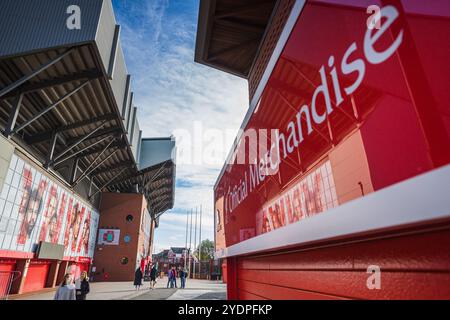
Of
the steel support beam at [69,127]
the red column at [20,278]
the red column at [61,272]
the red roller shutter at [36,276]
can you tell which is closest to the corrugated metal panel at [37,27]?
the steel support beam at [69,127]

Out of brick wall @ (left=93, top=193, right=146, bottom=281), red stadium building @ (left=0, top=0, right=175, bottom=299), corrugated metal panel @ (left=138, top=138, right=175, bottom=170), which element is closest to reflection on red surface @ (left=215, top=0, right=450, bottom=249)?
red stadium building @ (left=0, top=0, right=175, bottom=299)

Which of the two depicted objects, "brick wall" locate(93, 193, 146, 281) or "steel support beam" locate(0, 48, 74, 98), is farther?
"brick wall" locate(93, 193, 146, 281)

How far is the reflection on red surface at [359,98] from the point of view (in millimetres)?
752

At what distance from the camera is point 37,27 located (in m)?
9.64

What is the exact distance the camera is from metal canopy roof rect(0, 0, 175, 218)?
380 inches

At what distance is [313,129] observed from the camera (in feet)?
4.59

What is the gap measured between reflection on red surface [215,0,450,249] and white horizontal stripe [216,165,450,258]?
4cm

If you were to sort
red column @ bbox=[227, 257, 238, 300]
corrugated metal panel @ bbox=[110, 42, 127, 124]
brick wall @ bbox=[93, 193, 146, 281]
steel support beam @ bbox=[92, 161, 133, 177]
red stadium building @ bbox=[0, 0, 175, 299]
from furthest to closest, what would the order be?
brick wall @ bbox=[93, 193, 146, 281] < steel support beam @ bbox=[92, 161, 133, 177] < corrugated metal panel @ bbox=[110, 42, 127, 124] < red stadium building @ bbox=[0, 0, 175, 299] < red column @ bbox=[227, 257, 238, 300]

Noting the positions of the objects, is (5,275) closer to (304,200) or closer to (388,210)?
(304,200)

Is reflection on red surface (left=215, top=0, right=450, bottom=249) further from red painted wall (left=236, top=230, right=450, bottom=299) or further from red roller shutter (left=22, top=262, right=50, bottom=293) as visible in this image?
red roller shutter (left=22, top=262, right=50, bottom=293)

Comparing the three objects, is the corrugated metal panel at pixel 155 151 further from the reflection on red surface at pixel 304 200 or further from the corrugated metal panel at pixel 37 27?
the reflection on red surface at pixel 304 200

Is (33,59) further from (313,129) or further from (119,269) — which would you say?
(119,269)

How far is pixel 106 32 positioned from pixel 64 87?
133 inches
